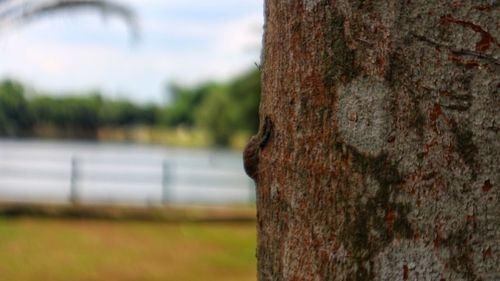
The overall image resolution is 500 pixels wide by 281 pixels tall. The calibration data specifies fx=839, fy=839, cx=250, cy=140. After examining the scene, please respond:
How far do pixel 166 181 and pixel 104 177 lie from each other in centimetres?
103

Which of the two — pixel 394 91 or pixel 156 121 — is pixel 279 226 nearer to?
pixel 394 91

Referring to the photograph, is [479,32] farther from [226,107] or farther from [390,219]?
[226,107]

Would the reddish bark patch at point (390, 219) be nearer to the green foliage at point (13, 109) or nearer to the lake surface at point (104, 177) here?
the green foliage at point (13, 109)

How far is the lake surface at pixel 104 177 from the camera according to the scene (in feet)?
43.8

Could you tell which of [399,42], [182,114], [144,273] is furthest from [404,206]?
[182,114]

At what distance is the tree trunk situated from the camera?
0.87 meters

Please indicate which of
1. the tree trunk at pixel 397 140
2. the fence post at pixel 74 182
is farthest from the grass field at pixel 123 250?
the tree trunk at pixel 397 140

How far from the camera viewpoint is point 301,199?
37.4 inches

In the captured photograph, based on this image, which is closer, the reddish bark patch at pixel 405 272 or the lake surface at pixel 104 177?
the reddish bark patch at pixel 405 272

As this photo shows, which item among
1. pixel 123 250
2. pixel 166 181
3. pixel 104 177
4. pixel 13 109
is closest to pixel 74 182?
pixel 104 177

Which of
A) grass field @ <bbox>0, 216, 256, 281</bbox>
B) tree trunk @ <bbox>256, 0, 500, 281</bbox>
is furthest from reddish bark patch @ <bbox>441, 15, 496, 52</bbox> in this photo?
grass field @ <bbox>0, 216, 256, 281</bbox>

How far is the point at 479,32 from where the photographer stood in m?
0.88

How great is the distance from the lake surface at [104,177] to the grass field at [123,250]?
1.29m

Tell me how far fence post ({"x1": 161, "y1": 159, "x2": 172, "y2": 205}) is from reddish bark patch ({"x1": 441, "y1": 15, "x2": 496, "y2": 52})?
13.2 metres
